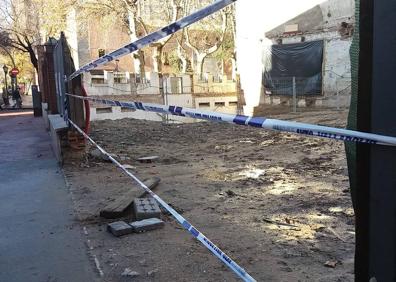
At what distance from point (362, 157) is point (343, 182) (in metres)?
5.92

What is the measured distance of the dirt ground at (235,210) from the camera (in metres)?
3.93

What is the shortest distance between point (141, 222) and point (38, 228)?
3.68 feet

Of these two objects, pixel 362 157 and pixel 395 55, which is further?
pixel 362 157

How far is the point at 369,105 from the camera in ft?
5.26

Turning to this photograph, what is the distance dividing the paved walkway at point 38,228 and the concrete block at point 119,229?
0.31 m

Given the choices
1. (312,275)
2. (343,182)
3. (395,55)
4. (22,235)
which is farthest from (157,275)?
(343,182)

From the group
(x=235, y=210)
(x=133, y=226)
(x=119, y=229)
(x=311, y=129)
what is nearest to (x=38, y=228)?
(x=119, y=229)

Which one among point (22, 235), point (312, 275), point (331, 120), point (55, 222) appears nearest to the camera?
point (312, 275)

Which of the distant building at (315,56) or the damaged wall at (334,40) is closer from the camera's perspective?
the damaged wall at (334,40)

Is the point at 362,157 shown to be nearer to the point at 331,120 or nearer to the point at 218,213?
the point at 218,213

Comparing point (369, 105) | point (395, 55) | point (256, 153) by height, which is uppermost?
point (395, 55)

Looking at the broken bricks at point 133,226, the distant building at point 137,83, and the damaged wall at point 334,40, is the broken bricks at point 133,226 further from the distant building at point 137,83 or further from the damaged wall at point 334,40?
the distant building at point 137,83

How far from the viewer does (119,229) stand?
187 inches

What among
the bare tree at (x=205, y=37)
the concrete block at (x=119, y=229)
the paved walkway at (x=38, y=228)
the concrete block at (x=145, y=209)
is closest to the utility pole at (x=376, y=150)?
the paved walkway at (x=38, y=228)
